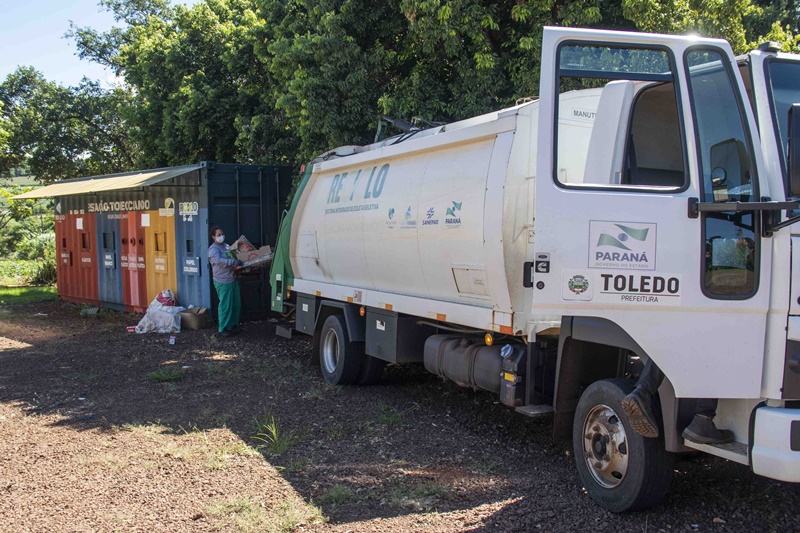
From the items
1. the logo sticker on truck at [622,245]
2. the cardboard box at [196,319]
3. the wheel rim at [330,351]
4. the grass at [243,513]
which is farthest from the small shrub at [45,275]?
the logo sticker on truck at [622,245]

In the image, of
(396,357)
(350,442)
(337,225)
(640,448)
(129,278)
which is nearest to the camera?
(640,448)

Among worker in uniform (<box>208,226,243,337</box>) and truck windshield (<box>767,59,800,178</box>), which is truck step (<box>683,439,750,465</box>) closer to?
truck windshield (<box>767,59,800,178</box>)

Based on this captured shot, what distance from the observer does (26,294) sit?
21.0 metres

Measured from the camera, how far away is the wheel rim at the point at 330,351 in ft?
29.4

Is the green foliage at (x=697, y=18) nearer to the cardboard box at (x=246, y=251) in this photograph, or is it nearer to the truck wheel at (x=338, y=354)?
the truck wheel at (x=338, y=354)

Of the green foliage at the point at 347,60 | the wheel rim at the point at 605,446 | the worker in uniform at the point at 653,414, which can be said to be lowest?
the wheel rim at the point at 605,446

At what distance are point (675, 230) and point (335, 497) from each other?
291 centimetres

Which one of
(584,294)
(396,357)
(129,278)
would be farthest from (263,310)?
(584,294)

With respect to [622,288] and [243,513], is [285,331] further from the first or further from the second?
[622,288]

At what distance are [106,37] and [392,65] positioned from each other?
64.6ft

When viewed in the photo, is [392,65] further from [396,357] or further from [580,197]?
[580,197]

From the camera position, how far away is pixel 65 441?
652cm

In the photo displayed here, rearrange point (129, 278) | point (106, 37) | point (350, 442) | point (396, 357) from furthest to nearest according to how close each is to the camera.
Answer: point (106, 37) < point (129, 278) < point (396, 357) < point (350, 442)

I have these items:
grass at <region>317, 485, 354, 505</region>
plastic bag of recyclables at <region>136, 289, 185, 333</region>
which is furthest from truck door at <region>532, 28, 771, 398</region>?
plastic bag of recyclables at <region>136, 289, 185, 333</region>
